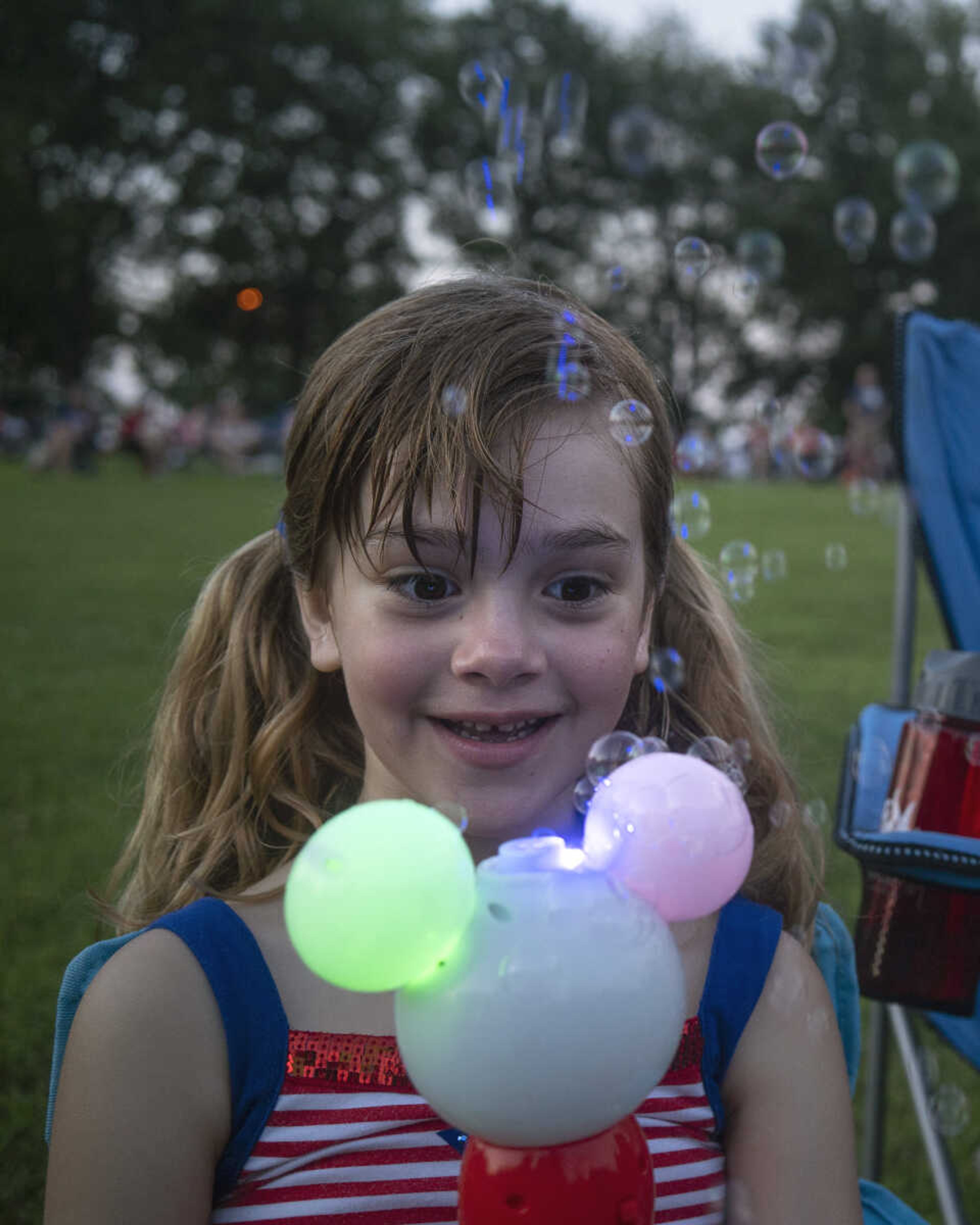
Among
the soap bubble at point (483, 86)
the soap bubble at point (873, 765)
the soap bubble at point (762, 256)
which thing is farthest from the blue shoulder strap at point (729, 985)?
the soap bubble at point (762, 256)

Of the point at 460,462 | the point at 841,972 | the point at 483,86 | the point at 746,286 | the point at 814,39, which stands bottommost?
the point at 841,972

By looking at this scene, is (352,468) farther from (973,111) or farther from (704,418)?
(973,111)

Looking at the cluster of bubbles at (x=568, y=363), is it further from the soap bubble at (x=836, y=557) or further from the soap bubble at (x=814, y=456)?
the soap bubble at (x=814, y=456)

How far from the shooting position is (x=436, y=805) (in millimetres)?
1183

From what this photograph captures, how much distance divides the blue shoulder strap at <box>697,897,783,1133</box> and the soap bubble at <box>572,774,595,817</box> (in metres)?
0.22

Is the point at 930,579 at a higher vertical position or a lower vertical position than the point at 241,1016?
higher

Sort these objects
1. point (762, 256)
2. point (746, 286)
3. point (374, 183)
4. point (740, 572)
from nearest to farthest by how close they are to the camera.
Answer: point (740, 572)
point (746, 286)
point (762, 256)
point (374, 183)

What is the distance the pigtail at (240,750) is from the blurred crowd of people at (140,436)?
1684 centimetres

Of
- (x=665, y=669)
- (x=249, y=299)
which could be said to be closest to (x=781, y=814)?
(x=665, y=669)

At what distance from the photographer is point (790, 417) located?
222 centimetres

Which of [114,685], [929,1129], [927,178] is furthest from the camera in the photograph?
[114,685]

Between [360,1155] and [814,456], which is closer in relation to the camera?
[360,1155]

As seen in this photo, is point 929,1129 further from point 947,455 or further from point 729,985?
point 947,455

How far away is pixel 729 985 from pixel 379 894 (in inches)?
26.7
